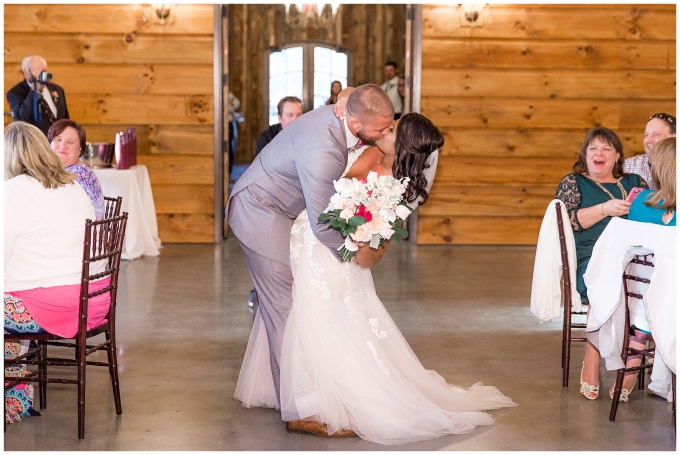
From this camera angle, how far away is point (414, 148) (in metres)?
3.34

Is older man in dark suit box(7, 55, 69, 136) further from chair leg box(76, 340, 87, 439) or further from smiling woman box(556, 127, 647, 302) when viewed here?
smiling woman box(556, 127, 647, 302)

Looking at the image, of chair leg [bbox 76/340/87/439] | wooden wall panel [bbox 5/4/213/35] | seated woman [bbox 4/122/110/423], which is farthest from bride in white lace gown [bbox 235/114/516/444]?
wooden wall panel [bbox 5/4/213/35]

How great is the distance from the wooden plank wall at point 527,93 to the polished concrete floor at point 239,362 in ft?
4.92

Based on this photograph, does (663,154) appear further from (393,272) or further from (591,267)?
(393,272)

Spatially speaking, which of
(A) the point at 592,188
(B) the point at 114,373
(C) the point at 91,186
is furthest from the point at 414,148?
(C) the point at 91,186

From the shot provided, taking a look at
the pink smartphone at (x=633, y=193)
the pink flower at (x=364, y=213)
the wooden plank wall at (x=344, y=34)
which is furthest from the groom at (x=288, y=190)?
the wooden plank wall at (x=344, y=34)

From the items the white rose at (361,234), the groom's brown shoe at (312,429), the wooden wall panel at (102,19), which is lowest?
the groom's brown shoe at (312,429)

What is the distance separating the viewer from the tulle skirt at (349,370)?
333 cm

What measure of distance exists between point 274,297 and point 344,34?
477 inches

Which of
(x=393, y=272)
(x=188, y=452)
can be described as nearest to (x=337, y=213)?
(x=188, y=452)

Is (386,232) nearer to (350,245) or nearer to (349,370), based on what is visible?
(350,245)

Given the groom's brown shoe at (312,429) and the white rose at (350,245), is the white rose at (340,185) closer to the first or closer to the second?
the white rose at (350,245)

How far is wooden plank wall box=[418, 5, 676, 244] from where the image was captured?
27.2 feet

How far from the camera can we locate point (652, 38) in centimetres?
833
